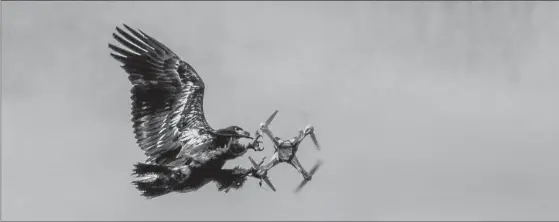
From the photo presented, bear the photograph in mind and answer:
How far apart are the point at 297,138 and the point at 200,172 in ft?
24.1

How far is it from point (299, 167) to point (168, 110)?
9.44 meters

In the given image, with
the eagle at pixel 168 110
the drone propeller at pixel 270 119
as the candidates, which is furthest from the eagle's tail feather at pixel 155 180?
the drone propeller at pixel 270 119

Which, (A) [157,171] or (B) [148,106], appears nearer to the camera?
(A) [157,171]

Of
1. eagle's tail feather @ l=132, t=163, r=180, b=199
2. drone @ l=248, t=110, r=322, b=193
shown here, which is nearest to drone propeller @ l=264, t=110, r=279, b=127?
drone @ l=248, t=110, r=322, b=193

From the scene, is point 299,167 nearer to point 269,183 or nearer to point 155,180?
point 269,183

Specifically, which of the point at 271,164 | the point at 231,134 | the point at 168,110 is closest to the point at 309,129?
the point at 271,164

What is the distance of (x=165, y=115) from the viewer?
8669cm

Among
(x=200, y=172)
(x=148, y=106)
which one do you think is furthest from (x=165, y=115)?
(x=200, y=172)

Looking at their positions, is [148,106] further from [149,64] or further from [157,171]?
[157,171]

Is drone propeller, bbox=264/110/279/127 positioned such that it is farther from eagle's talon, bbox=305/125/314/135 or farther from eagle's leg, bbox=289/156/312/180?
eagle's leg, bbox=289/156/312/180

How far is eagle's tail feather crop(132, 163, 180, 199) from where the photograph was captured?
79.1 meters

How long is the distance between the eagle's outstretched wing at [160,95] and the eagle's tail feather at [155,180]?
5.47m

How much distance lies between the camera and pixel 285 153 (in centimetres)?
8469

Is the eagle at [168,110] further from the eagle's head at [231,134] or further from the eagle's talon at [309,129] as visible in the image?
the eagle's talon at [309,129]
